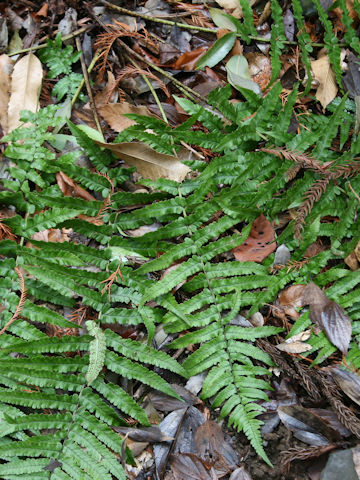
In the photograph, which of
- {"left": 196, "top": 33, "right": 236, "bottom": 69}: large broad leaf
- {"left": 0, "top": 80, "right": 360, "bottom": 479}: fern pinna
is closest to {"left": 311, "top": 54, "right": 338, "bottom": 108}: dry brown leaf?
{"left": 0, "top": 80, "right": 360, "bottom": 479}: fern pinna

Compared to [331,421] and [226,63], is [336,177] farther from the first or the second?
[331,421]

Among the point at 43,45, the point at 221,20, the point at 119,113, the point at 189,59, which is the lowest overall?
the point at 119,113

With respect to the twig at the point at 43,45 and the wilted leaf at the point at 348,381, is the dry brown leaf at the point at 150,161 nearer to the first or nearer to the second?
the twig at the point at 43,45

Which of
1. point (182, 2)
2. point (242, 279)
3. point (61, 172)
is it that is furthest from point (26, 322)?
point (182, 2)

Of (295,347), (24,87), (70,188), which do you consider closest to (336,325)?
(295,347)

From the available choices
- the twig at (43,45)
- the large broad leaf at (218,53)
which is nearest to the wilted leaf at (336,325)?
the large broad leaf at (218,53)

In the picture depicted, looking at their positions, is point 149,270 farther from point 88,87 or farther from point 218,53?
point 218,53
